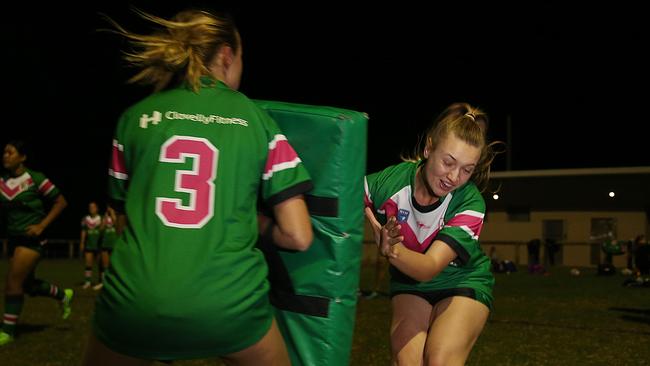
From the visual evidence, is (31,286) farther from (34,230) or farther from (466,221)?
(466,221)

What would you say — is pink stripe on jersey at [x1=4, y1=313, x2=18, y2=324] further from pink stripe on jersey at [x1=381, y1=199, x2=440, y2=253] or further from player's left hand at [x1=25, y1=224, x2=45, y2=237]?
pink stripe on jersey at [x1=381, y1=199, x2=440, y2=253]

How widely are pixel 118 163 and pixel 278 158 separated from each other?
24.2 inches

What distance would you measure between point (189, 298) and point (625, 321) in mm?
10643

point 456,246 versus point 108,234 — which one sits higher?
point 456,246

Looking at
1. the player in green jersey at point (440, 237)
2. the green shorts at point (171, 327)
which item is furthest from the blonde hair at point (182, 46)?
the player in green jersey at point (440, 237)

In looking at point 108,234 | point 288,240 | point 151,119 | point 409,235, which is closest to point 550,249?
point 108,234

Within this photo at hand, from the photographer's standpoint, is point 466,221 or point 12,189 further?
point 12,189

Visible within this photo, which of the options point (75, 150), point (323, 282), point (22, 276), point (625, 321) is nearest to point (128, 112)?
point (323, 282)

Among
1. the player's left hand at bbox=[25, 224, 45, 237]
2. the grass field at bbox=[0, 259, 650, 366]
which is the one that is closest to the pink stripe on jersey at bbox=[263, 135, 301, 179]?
the grass field at bbox=[0, 259, 650, 366]

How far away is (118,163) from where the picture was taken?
9.26 ft

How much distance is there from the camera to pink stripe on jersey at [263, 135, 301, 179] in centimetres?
271

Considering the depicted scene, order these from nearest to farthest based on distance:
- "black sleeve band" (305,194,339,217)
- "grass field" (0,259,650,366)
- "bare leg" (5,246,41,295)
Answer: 1. "black sleeve band" (305,194,339,217)
2. "grass field" (0,259,650,366)
3. "bare leg" (5,246,41,295)

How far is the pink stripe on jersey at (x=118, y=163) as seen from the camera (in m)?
2.79

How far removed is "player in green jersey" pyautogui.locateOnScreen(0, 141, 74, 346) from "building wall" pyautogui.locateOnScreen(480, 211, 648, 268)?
25168 mm
